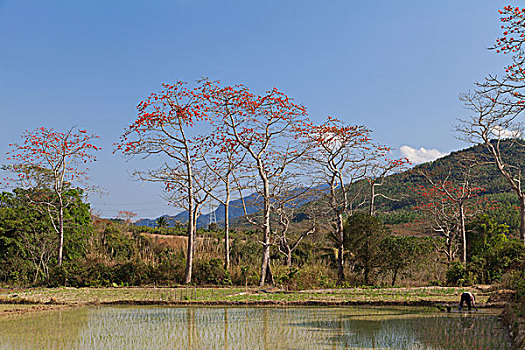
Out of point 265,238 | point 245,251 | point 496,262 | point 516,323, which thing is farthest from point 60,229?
point 516,323

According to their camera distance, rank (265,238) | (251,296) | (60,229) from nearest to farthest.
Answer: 1. (251,296)
2. (265,238)
3. (60,229)

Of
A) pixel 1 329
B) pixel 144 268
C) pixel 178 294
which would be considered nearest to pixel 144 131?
pixel 144 268

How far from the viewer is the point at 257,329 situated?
935 centimetres

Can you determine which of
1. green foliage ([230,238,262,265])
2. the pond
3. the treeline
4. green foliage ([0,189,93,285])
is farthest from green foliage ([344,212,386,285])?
green foliage ([0,189,93,285])

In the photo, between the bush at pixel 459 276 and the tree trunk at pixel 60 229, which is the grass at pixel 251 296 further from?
the tree trunk at pixel 60 229

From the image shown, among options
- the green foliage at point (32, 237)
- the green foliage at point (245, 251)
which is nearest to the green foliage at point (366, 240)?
the green foliage at point (245, 251)

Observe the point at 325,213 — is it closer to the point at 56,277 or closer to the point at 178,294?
the point at 178,294

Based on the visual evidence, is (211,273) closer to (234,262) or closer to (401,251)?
(234,262)

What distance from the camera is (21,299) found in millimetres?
14125

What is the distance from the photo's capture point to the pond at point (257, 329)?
310 inches

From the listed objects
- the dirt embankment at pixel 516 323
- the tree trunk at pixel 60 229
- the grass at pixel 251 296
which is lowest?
the grass at pixel 251 296

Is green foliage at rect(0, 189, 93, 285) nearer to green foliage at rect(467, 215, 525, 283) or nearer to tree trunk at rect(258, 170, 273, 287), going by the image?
tree trunk at rect(258, 170, 273, 287)

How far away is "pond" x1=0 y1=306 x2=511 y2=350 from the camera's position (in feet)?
25.8

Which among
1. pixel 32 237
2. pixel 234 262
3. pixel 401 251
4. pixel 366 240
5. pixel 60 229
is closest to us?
pixel 401 251
